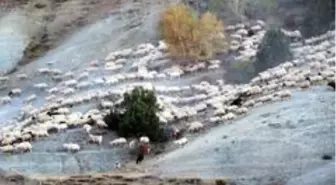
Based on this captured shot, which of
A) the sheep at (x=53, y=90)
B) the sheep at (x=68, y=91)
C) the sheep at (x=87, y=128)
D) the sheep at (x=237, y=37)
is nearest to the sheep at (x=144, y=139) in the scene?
the sheep at (x=87, y=128)

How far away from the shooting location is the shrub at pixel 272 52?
31.6 metres

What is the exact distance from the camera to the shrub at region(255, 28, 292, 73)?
3162 cm

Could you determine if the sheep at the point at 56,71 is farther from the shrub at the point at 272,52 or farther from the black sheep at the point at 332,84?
the black sheep at the point at 332,84

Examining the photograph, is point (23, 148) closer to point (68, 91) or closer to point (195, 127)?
point (195, 127)

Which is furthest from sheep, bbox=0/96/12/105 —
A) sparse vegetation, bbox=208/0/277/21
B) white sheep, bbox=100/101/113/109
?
sparse vegetation, bbox=208/0/277/21

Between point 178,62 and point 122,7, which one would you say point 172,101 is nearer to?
point 178,62

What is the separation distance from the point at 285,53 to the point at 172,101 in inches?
193

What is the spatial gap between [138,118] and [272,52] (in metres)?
7.60

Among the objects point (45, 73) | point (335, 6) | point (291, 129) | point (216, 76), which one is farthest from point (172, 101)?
point (335, 6)

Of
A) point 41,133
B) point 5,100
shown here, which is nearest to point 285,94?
point 41,133

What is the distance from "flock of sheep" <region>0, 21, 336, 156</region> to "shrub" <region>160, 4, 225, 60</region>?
0.61m

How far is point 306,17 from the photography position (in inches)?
1471

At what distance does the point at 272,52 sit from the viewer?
104 ft

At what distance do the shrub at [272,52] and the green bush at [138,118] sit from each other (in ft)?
19.2
